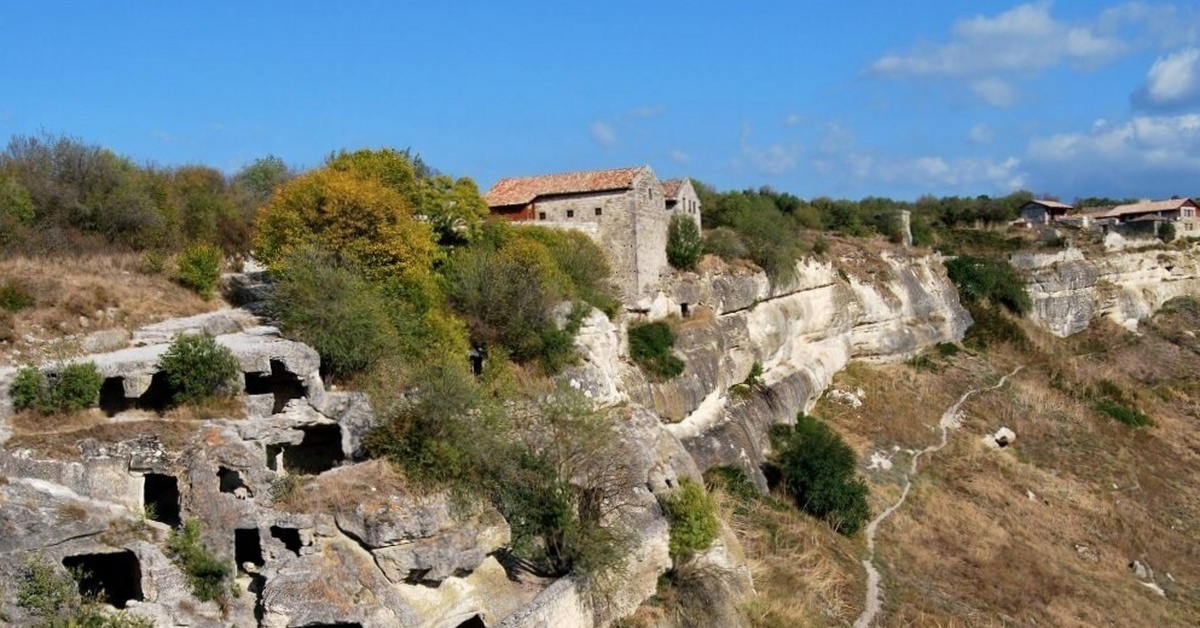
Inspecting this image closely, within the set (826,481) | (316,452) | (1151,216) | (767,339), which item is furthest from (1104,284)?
(316,452)

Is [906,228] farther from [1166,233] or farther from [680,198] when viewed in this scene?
[680,198]

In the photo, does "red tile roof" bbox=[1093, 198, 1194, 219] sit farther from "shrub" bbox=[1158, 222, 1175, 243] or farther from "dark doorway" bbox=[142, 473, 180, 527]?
"dark doorway" bbox=[142, 473, 180, 527]

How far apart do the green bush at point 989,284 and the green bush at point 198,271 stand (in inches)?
1846

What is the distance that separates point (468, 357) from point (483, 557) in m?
7.68

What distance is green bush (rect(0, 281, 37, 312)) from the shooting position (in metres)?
20.4

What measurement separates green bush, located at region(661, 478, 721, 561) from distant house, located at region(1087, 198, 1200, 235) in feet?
198

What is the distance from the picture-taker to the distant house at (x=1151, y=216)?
70.6m

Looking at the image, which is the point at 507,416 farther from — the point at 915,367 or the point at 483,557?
the point at 915,367

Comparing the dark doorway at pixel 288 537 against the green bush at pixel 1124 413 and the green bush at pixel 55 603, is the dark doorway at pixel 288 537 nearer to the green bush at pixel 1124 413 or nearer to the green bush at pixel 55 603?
the green bush at pixel 55 603

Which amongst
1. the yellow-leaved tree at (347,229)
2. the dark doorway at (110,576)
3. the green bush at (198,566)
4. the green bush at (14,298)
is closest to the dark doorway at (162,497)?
the dark doorway at (110,576)

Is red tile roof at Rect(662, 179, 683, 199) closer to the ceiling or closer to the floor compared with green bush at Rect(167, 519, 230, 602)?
closer to the ceiling

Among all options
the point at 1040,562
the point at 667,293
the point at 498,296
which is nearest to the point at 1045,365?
the point at 1040,562

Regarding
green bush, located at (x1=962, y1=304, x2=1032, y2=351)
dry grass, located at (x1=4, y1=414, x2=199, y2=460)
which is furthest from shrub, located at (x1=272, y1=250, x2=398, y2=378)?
green bush, located at (x1=962, y1=304, x2=1032, y2=351)

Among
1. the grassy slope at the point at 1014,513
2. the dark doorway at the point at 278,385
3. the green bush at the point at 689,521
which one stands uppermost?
the dark doorway at the point at 278,385
